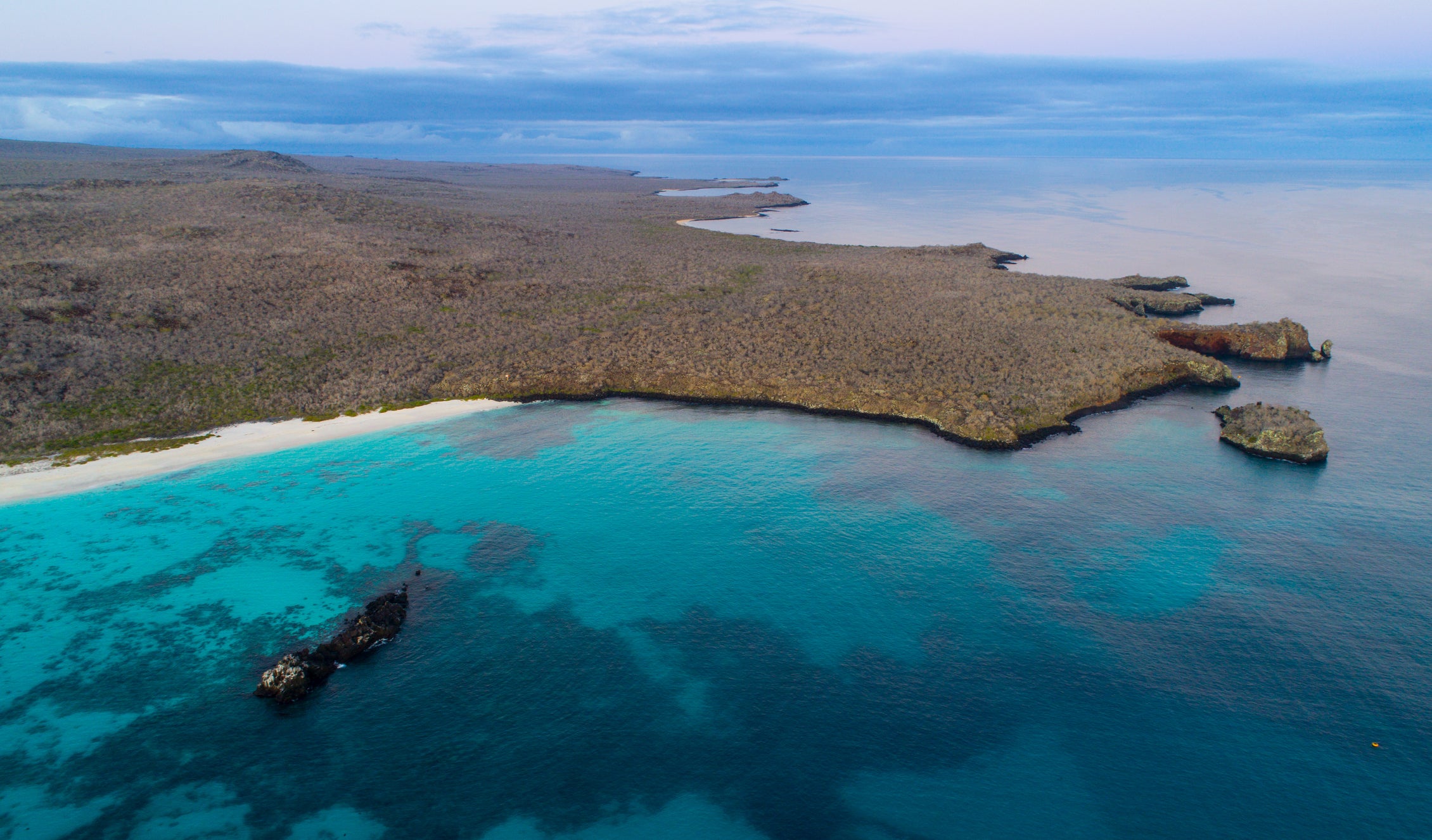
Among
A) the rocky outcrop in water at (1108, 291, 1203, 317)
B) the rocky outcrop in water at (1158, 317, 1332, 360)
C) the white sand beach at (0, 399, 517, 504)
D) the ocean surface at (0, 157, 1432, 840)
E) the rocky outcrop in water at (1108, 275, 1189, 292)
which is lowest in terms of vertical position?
the ocean surface at (0, 157, 1432, 840)

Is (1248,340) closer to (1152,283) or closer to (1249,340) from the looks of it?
(1249,340)

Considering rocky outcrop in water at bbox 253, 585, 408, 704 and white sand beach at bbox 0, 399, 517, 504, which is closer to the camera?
rocky outcrop in water at bbox 253, 585, 408, 704

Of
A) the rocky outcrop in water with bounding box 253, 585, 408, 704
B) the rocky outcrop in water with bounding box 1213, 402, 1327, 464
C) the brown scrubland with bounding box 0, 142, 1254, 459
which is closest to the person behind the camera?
the rocky outcrop in water with bounding box 253, 585, 408, 704

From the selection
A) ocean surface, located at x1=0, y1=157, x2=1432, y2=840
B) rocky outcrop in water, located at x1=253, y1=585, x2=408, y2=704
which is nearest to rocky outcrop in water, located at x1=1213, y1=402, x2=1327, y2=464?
ocean surface, located at x1=0, y1=157, x2=1432, y2=840

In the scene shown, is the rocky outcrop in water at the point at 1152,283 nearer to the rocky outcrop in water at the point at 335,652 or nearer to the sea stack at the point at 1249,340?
the sea stack at the point at 1249,340

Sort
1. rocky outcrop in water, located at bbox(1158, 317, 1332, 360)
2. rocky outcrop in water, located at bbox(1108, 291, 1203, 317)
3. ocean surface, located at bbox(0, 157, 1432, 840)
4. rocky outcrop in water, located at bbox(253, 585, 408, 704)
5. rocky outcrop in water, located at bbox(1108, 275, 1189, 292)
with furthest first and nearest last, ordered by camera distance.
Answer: rocky outcrop in water, located at bbox(1108, 275, 1189, 292), rocky outcrop in water, located at bbox(1108, 291, 1203, 317), rocky outcrop in water, located at bbox(1158, 317, 1332, 360), rocky outcrop in water, located at bbox(253, 585, 408, 704), ocean surface, located at bbox(0, 157, 1432, 840)

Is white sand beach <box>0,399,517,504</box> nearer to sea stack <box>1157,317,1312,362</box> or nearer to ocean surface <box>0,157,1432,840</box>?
ocean surface <box>0,157,1432,840</box>

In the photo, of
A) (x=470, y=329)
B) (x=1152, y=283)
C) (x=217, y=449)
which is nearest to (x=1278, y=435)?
(x=1152, y=283)
